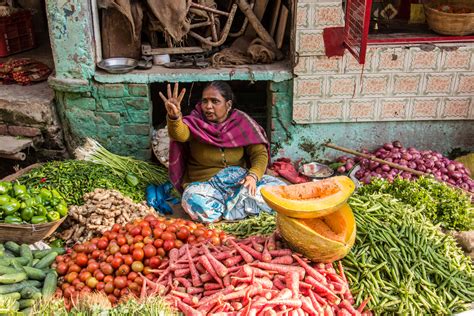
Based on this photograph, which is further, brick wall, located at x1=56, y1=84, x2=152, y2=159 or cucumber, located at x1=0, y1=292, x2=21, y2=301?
brick wall, located at x1=56, y1=84, x2=152, y2=159

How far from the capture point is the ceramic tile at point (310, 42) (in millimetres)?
5738

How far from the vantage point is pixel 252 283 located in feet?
9.96

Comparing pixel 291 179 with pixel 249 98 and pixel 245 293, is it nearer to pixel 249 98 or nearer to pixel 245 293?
pixel 249 98

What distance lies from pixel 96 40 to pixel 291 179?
286 centimetres

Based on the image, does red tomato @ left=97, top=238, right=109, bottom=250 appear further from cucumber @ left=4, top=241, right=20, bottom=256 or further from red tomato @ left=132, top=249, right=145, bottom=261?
cucumber @ left=4, top=241, right=20, bottom=256

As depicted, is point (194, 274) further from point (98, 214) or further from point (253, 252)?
point (98, 214)

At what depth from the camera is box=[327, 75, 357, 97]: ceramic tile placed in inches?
235

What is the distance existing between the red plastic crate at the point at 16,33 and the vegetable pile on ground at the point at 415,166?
5432mm

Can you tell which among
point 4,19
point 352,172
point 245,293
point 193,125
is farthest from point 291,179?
point 4,19

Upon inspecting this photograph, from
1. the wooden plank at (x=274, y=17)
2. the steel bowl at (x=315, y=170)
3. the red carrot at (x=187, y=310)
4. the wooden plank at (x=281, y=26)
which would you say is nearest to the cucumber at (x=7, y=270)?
the red carrot at (x=187, y=310)

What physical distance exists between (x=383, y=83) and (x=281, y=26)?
1.42 m

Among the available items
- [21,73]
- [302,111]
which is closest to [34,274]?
[302,111]

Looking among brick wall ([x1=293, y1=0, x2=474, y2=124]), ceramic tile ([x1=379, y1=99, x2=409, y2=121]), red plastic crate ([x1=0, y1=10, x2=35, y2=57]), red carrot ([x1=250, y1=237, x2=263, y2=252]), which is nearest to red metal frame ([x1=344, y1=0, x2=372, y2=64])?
brick wall ([x1=293, y1=0, x2=474, y2=124])

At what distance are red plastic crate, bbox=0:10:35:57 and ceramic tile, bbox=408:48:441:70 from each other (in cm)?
579
